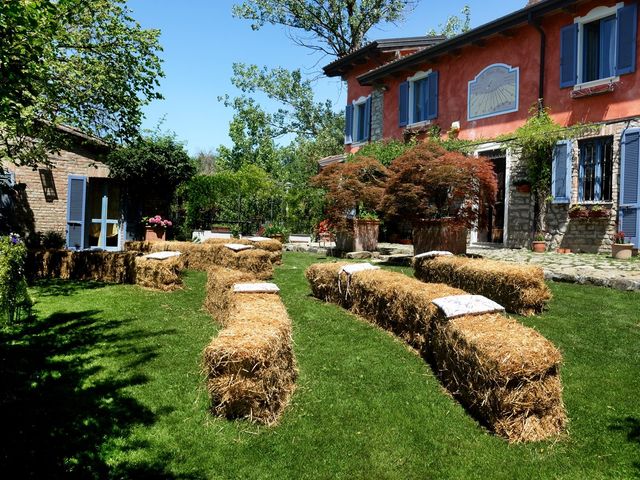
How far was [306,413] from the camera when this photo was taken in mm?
3627

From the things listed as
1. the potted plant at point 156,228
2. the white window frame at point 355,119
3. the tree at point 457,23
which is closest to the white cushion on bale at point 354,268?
the potted plant at point 156,228

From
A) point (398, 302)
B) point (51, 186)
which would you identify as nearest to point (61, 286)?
point (398, 302)

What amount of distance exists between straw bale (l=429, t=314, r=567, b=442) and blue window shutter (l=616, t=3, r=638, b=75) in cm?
1020

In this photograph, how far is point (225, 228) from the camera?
1797 cm

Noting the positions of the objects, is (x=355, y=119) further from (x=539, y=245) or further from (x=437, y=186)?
(x=437, y=186)

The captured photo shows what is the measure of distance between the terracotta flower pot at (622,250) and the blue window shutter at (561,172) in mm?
1893

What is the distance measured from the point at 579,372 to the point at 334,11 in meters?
26.9

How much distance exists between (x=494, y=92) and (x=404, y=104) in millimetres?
4036

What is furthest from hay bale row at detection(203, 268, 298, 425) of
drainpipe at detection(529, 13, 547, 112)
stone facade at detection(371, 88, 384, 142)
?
stone facade at detection(371, 88, 384, 142)

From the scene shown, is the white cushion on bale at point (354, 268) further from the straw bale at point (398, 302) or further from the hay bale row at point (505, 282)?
the hay bale row at point (505, 282)

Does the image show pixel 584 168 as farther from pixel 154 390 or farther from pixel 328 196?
pixel 154 390

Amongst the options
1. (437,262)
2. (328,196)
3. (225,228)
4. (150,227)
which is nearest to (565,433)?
(437,262)

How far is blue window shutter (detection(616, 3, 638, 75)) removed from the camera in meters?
10.9

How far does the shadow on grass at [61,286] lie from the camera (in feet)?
27.2
